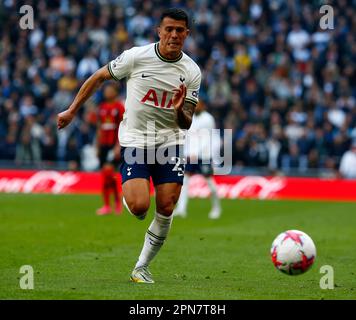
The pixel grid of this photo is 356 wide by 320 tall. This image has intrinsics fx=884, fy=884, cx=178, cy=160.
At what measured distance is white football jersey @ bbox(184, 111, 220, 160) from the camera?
18.8 m

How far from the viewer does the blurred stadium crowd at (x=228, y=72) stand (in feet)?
86.3

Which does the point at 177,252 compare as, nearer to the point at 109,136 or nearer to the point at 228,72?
the point at 109,136

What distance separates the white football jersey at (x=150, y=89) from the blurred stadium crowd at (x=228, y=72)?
51.3ft

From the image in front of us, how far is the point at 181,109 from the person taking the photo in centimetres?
905

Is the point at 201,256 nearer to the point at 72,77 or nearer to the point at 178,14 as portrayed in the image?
the point at 178,14

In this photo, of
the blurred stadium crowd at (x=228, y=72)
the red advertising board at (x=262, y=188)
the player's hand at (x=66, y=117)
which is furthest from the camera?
the blurred stadium crowd at (x=228, y=72)

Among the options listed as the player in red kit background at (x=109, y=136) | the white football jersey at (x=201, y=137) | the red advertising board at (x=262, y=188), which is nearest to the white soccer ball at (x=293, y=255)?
the player in red kit background at (x=109, y=136)

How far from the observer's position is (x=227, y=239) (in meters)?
14.5

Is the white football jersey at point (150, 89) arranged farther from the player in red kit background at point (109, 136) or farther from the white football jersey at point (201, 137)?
the white football jersey at point (201, 137)

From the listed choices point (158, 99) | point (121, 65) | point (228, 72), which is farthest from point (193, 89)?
point (228, 72)

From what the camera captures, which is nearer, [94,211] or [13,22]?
[94,211]

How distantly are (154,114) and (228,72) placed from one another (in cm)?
2011
